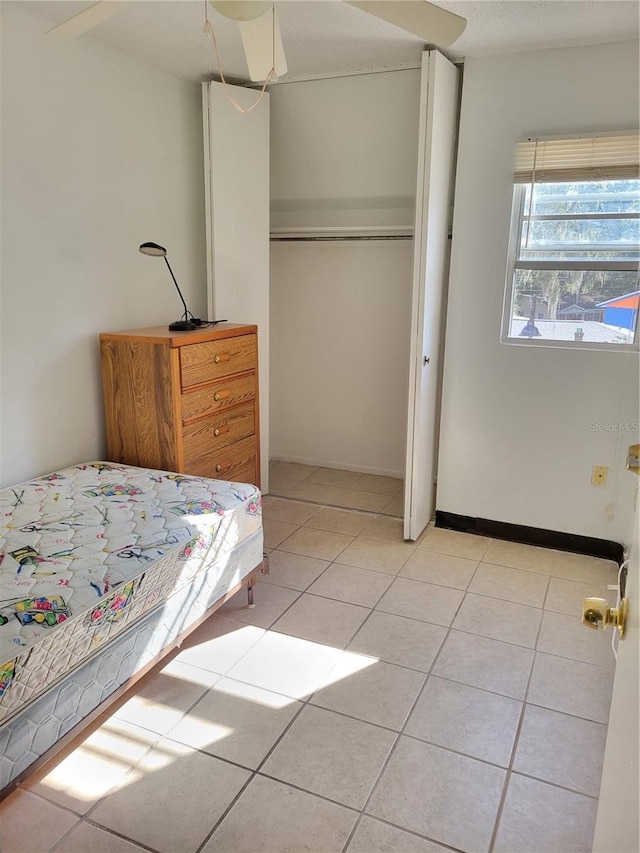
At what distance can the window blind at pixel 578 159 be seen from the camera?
2.66m

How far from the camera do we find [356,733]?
1867mm

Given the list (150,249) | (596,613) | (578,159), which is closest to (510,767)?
(596,613)

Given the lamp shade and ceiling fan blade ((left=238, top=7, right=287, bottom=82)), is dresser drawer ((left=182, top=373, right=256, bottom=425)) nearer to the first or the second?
the lamp shade

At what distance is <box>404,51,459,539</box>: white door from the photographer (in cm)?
269

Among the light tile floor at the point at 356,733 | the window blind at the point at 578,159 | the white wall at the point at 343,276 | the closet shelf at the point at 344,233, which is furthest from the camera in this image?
the closet shelf at the point at 344,233

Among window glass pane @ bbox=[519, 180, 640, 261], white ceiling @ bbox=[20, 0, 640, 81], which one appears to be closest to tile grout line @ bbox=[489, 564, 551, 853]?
window glass pane @ bbox=[519, 180, 640, 261]

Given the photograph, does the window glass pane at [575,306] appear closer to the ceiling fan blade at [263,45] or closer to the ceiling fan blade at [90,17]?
the ceiling fan blade at [263,45]

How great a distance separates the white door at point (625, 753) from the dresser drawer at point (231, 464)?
6.46 ft

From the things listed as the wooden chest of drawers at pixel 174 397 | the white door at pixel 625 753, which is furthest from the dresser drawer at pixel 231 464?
the white door at pixel 625 753

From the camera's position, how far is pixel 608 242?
279 centimetres

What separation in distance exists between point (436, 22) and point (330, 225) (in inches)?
92.7

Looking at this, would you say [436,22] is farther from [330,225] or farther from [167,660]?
[330,225]

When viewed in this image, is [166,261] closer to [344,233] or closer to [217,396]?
[217,396]

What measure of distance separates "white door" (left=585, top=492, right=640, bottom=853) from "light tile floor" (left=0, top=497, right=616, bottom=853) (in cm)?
56
